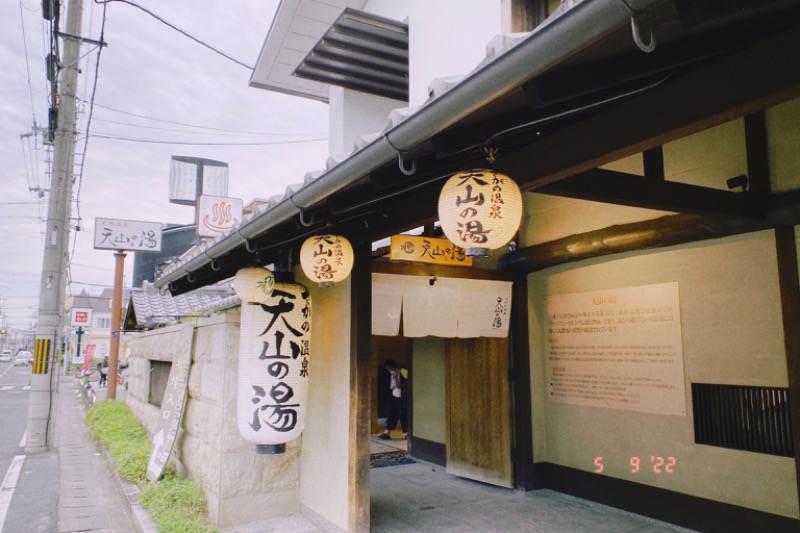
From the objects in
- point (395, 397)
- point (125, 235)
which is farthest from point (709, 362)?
point (125, 235)

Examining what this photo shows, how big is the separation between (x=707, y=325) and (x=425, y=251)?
3.98 metres

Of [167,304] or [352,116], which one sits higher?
[352,116]

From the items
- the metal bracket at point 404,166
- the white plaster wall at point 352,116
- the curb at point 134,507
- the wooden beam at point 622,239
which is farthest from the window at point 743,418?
the white plaster wall at point 352,116

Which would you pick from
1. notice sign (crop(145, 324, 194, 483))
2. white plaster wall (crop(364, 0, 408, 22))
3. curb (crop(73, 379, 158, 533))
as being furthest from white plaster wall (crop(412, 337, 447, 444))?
white plaster wall (crop(364, 0, 408, 22))

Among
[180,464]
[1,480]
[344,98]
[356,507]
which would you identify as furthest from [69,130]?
[356,507]

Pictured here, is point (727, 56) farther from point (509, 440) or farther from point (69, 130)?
point (69, 130)

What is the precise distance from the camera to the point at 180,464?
9195mm

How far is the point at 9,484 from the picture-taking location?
10281 millimetres

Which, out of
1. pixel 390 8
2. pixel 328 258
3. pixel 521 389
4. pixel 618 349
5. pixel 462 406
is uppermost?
pixel 390 8

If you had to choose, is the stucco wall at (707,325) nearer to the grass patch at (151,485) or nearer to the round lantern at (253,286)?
the round lantern at (253,286)

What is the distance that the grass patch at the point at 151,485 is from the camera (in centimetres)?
682

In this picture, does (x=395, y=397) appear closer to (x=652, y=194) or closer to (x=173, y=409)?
(x=173, y=409)

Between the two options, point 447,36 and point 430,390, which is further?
point 430,390

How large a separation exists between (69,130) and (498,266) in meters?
12.5
